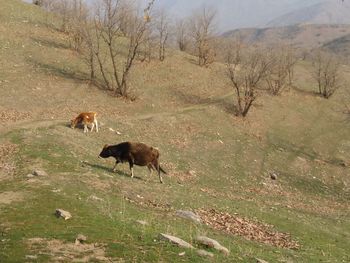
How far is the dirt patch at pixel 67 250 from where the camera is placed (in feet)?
40.9

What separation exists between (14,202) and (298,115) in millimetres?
48061

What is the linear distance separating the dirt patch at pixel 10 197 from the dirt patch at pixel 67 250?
13.1 ft

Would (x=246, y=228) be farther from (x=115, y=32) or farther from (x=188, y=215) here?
(x=115, y=32)

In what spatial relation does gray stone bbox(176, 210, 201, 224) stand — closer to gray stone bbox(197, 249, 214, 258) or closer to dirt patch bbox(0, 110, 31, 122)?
gray stone bbox(197, 249, 214, 258)

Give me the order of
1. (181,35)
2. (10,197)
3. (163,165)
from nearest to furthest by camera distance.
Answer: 1. (10,197)
2. (163,165)
3. (181,35)

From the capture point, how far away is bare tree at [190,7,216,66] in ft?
235

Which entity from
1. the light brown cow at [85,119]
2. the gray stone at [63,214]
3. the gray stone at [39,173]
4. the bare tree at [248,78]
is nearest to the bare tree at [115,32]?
the bare tree at [248,78]

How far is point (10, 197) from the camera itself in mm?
17609

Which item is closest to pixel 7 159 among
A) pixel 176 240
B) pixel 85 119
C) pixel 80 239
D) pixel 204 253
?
pixel 85 119

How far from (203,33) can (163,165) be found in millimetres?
43574

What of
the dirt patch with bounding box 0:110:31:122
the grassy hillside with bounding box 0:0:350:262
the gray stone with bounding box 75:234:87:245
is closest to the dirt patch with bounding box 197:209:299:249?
the grassy hillside with bounding box 0:0:350:262

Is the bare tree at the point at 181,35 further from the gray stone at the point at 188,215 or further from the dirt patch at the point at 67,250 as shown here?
the dirt patch at the point at 67,250

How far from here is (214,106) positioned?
5384 centimetres

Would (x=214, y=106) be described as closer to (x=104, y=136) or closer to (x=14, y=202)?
(x=104, y=136)
